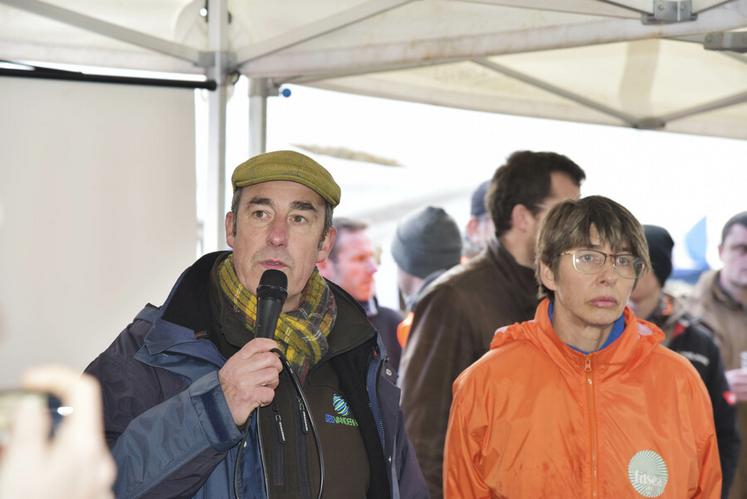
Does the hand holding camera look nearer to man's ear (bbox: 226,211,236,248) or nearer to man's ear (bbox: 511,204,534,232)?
man's ear (bbox: 226,211,236,248)

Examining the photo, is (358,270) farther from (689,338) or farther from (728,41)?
(728,41)

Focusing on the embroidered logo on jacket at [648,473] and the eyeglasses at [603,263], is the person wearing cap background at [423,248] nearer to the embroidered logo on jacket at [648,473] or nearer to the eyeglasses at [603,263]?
the eyeglasses at [603,263]

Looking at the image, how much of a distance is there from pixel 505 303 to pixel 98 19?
1.93 metres

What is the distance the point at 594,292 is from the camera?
9.93 feet

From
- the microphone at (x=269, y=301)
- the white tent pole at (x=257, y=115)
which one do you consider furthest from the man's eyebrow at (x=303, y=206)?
the white tent pole at (x=257, y=115)

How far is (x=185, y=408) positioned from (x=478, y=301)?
1940 mm

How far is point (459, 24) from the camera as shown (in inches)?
156

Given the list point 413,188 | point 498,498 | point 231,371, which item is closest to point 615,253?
point 498,498

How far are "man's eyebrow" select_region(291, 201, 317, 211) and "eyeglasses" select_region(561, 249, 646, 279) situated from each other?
929 mm

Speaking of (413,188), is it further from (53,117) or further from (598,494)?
(598,494)

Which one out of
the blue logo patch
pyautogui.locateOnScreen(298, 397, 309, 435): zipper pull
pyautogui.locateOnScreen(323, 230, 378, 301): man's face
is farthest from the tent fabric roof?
pyautogui.locateOnScreen(298, 397, 309, 435): zipper pull

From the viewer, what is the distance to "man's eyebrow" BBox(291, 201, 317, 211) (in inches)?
98.8

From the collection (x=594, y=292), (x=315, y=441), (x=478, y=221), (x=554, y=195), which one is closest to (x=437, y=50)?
(x=554, y=195)

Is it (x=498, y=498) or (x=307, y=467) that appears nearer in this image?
(x=307, y=467)
